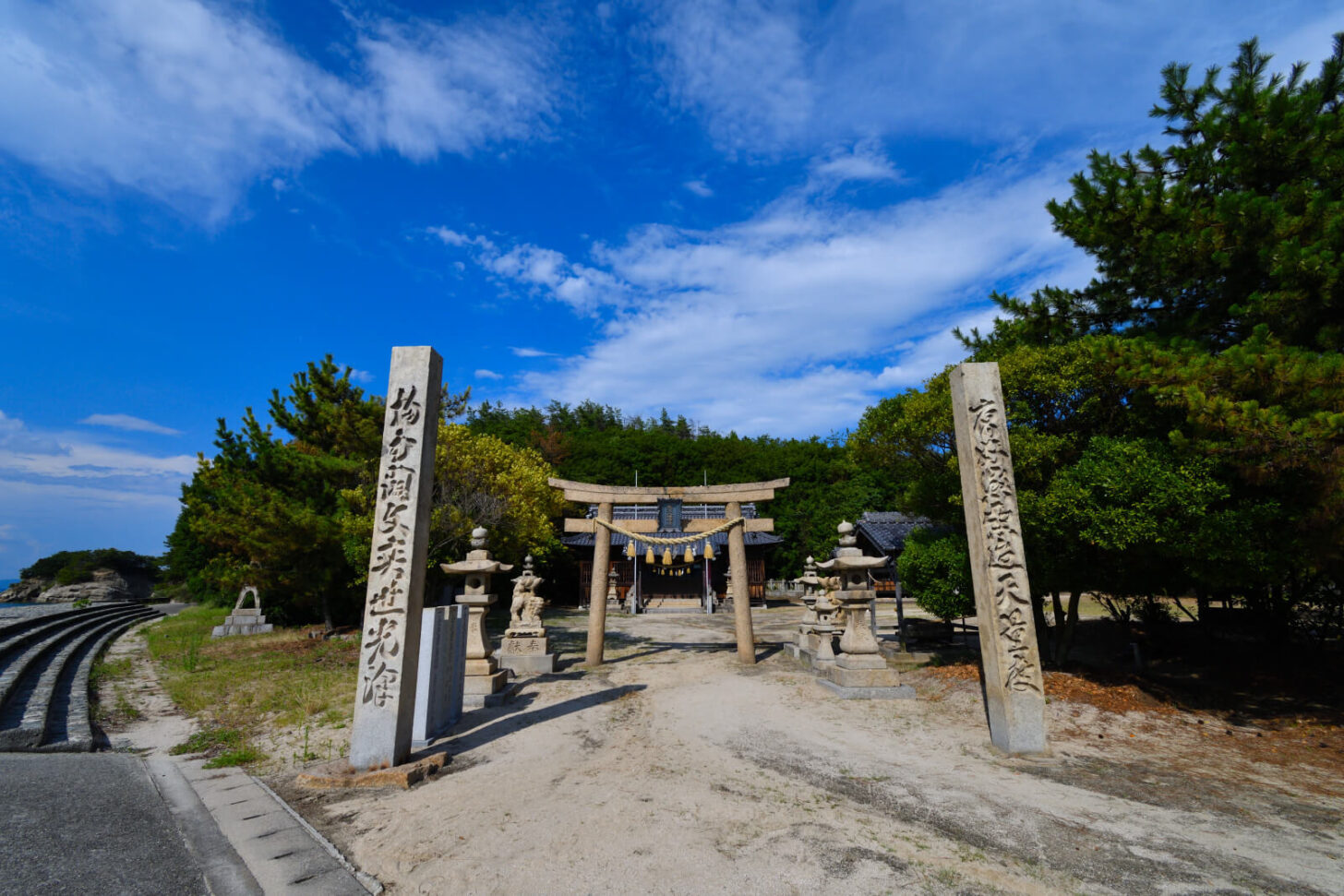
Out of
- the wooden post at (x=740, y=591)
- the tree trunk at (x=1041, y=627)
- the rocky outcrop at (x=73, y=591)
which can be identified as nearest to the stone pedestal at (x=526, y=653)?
the wooden post at (x=740, y=591)

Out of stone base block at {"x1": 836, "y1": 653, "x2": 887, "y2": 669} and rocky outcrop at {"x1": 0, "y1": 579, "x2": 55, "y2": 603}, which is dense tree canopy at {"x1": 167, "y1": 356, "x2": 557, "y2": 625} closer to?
stone base block at {"x1": 836, "y1": 653, "x2": 887, "y2": 669}

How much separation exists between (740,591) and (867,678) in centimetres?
341

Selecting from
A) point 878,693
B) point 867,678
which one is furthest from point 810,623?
point 878,693

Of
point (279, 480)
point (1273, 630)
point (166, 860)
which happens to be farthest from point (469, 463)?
point (1273, 630)

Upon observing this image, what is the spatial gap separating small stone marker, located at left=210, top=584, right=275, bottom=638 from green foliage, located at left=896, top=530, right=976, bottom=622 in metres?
18.7

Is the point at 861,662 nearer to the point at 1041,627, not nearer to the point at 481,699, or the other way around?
the point at 1041,627

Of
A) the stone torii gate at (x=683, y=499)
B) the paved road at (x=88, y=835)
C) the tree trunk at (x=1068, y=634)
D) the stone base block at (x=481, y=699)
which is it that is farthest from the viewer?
the stone torii gate at (x=683, y=499)

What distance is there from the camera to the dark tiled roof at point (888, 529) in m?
17.2

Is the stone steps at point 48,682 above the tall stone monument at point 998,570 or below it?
below

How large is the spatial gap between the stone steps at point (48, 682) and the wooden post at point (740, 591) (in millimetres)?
9687

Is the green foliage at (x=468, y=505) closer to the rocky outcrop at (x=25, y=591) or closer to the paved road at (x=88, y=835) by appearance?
the paved road at (x=88, y=835)

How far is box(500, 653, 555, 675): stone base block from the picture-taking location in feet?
36.0

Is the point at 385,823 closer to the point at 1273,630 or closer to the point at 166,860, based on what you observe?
the point at 166,860

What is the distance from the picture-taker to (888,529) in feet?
62.7
